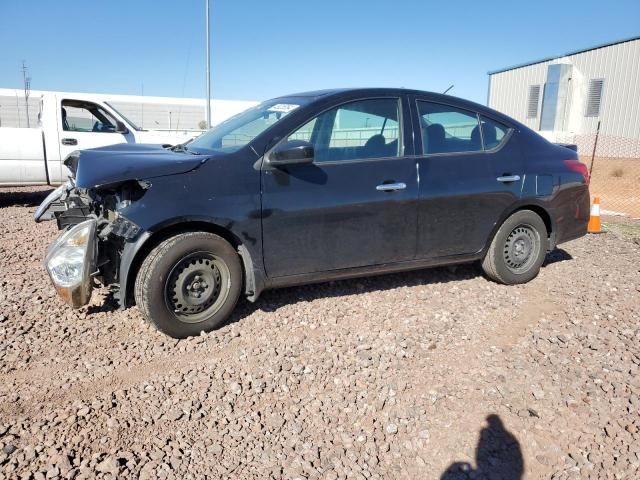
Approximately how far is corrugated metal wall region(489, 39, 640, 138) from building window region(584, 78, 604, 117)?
0.21m

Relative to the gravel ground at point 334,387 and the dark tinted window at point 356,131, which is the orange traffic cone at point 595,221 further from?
the dark tinted window at point 356,131

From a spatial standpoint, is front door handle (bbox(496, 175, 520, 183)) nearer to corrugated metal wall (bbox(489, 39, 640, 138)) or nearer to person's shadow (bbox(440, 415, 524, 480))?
person's shadow (bbox(440, 415, 524, 480))

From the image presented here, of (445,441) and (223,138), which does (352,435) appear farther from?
(223,138)

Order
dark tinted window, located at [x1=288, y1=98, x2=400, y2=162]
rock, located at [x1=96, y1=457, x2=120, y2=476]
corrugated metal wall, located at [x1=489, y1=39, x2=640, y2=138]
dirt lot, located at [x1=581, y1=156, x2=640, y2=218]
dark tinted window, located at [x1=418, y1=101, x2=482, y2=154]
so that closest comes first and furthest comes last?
rock, located at [x1=96, y1=457, x2=120, y2=476] → dark tinted window, located at [x1=288, y1=98, x2=400, y2=162] → dark tinted window, located at [x1=418, y1=101, x2=482, y2=154] → dirt lot, located at [x1=581, y1=156, x2=640, y2=218] → corrugated metal wall, located at [x1=489, y1=39, x2=640, y2=138]

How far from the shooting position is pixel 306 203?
12.7ft

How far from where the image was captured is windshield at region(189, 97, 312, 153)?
4035mm

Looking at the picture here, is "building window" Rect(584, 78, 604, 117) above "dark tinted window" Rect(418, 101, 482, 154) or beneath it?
above

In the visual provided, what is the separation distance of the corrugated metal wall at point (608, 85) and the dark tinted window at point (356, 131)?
2534 cm

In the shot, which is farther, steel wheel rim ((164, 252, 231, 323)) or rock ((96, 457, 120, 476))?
steel wheel rim ((164, 252, 231, 323))

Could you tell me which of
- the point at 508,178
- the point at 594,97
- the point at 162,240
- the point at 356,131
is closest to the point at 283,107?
the point at 356,131

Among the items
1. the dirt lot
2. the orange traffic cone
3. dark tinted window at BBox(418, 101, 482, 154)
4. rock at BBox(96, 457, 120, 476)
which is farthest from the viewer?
the dirt lot

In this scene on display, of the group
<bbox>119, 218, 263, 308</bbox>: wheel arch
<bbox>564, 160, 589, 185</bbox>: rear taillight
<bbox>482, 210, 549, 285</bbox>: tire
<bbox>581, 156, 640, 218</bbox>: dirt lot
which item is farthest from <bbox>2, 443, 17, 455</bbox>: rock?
<bbox>581, 156, 640, 218</bbox>: dirt lot

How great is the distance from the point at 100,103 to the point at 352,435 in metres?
8.49

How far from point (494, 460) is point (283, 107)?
305 centimetres
